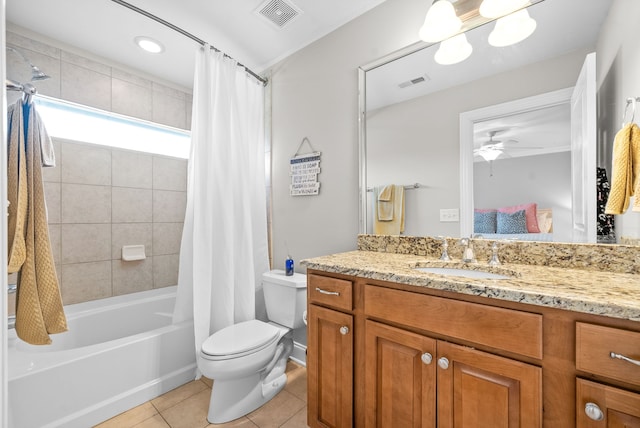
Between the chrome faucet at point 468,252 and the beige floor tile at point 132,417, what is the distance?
72.5 inches

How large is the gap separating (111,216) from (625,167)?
3.08 meters

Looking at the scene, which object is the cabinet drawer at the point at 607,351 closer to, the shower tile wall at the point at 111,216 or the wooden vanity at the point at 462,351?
the wooden vanity at the point at 462,351

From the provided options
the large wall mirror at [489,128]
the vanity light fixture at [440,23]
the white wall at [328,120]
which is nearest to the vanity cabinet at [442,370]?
the large wall mirror at [489,128]

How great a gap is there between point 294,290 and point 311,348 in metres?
0.55

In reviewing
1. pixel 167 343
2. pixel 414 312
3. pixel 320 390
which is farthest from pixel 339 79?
pixel 167 343

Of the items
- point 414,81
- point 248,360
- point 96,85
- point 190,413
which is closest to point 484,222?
point 414,81

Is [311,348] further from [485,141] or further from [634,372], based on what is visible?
[485,141]

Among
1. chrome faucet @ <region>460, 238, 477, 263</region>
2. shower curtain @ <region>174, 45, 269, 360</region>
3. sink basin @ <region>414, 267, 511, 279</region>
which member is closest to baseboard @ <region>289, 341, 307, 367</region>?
shower curtain @ <region>174, 45, 269, 360</region>

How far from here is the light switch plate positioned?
1438 mm

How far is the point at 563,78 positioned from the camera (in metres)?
1.18

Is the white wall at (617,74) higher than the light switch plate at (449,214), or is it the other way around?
the white wall at (617,74)

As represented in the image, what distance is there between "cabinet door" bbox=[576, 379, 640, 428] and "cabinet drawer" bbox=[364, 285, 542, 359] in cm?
11

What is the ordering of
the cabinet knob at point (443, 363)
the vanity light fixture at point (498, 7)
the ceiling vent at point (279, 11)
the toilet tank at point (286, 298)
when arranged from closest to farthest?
the cabinet knob at point (443, 363)
the vanity light fixture at point (498, 7)
the ceiling vent at point (279, 11)
the toilet tank at point (286, 298)

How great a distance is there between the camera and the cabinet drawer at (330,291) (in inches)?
46.0
